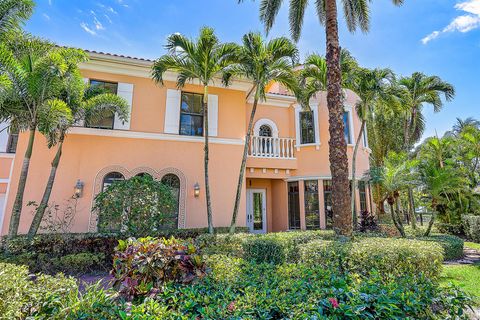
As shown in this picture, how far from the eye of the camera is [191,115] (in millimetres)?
13461

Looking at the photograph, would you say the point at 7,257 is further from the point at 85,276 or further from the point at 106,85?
the point at 106,85

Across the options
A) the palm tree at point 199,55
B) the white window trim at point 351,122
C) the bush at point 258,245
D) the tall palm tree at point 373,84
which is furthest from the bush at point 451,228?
the palm tree at point 199,55

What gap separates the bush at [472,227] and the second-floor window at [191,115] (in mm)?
16874

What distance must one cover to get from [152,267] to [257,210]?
40.9 ft

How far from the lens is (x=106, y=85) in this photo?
12547mm

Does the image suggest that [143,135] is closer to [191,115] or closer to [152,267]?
[191,115]

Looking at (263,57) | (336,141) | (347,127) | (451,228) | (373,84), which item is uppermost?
(263,57)

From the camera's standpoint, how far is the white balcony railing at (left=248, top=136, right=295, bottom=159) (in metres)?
14.4

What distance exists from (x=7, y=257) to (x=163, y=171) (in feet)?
20.1

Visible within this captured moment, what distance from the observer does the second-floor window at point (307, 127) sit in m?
15.6

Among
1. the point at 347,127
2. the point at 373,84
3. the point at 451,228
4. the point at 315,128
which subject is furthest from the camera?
the point at 451,228

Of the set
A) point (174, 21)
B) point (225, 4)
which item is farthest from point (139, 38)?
point (225, 4)

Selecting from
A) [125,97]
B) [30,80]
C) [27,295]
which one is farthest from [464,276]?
[30,80]

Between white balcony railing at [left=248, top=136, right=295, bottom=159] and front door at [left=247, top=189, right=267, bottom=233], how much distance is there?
9.31 feet
